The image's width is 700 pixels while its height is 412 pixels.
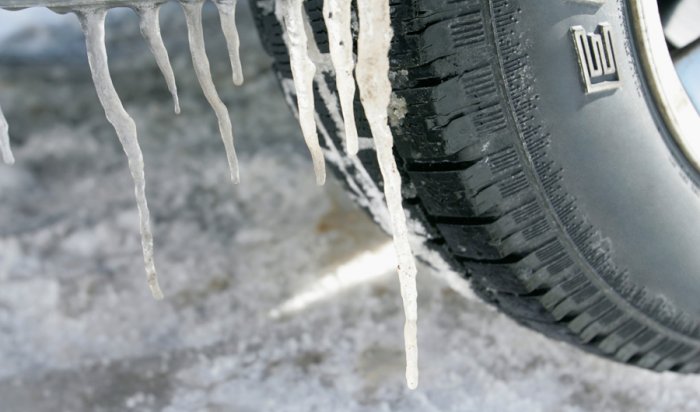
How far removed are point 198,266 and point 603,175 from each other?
2.12 feet

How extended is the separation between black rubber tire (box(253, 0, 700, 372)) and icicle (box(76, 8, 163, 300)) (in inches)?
7.0

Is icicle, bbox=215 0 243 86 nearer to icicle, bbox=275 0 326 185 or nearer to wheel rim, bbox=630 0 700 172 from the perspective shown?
icicle, bbox=275 0 326 185

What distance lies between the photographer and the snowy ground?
0.83 m

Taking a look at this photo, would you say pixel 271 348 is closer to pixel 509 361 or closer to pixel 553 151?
pixel 509 361

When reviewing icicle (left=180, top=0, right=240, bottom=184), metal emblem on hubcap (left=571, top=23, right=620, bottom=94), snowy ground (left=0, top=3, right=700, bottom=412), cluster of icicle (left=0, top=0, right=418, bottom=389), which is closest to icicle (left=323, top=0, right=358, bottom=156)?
cluster of icicle (left=0, top=0, right=418, bottom=389)

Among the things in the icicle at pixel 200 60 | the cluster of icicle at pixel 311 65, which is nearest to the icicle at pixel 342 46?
the cluster of icicle at pixel 311 65

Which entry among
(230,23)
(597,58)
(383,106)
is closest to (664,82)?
(597,58)

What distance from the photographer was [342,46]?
0.55m

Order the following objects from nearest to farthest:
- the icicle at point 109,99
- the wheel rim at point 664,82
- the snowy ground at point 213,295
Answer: the icicle at point 109,99, the wheel rim at point 664,82, the snowy ground at point 213,295

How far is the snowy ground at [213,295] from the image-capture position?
83 cm

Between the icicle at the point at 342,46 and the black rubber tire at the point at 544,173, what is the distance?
4cm

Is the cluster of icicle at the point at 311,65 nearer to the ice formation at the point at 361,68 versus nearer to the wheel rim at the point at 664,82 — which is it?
the ice formation at the point at 361,68

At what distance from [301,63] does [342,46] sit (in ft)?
0.14

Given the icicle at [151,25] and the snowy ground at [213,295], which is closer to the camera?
the icicle at [151,25]
